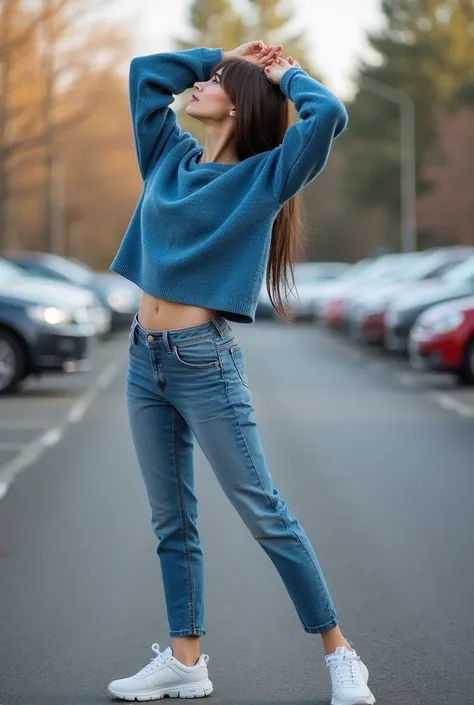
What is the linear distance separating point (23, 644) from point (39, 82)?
38680mm

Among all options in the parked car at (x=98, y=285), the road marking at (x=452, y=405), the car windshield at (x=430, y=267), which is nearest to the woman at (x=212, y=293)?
the road marking at (x=452, y=405)

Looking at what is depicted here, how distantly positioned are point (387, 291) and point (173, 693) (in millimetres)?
19986

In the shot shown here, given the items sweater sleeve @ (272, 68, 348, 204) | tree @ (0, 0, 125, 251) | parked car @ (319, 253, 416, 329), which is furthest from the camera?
tree @ (0, 0, 125, 251)

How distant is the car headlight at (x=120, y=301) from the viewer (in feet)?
101

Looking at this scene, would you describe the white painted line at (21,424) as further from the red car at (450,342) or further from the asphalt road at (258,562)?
the red car at (450,342)

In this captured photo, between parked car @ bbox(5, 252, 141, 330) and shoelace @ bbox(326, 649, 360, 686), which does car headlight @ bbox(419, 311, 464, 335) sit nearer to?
parked car @ bbox(5, 252, 141, 330)

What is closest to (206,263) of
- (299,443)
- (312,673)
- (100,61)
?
(312,673)

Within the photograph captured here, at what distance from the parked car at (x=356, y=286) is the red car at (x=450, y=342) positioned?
1009 centimetres

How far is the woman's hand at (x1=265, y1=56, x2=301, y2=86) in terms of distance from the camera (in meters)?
4.41

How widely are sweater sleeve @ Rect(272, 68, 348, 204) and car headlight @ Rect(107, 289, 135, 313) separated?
26583 millimetres

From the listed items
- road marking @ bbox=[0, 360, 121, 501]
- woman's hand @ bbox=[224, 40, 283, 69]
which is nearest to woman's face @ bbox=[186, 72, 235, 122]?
woman's hand @ bbox=[224, 40, 283, 69]

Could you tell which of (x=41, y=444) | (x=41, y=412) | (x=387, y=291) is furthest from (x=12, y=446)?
(x=387, y=291)

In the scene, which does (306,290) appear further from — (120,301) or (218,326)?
(218,326)

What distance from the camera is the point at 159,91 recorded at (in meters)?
4.70
